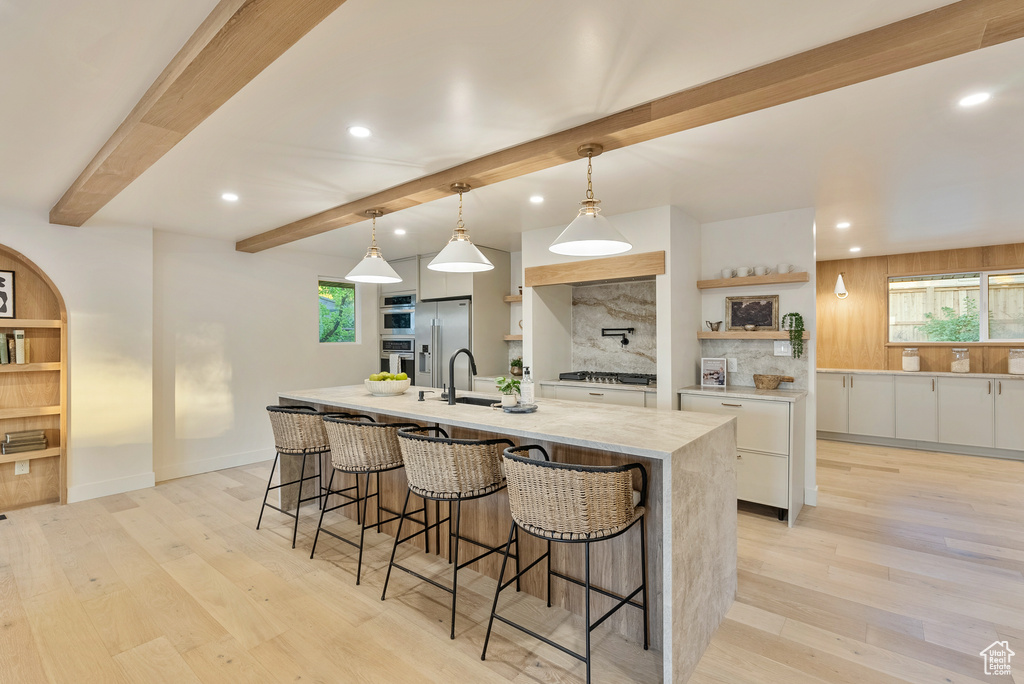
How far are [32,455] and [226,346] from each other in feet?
5.58

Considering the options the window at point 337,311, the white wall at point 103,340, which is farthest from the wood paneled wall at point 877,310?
the white wall at point 103,340

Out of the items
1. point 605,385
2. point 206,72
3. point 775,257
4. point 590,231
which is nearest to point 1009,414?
point 775,257

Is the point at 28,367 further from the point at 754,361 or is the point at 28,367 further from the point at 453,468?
the point at 754,361

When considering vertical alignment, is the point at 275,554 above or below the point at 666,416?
below

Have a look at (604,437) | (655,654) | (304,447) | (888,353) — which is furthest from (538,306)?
(888,353)

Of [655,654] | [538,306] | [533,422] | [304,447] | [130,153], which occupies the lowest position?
[655,654]

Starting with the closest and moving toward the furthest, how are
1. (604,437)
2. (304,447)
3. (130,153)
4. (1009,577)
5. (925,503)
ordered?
(604,437) → (130,153) → (1009,577) → (304,447) → (925,503)

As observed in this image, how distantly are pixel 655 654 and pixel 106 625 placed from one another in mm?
2553

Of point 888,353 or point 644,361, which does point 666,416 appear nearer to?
point 644,361

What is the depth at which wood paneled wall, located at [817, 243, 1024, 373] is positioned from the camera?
550 cm

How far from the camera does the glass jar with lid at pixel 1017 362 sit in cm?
508

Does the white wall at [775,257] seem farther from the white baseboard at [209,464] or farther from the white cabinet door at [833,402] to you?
the white baseboard at [209,464]

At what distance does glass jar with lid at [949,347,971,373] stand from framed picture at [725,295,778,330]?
10.9ft

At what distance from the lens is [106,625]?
227cm
